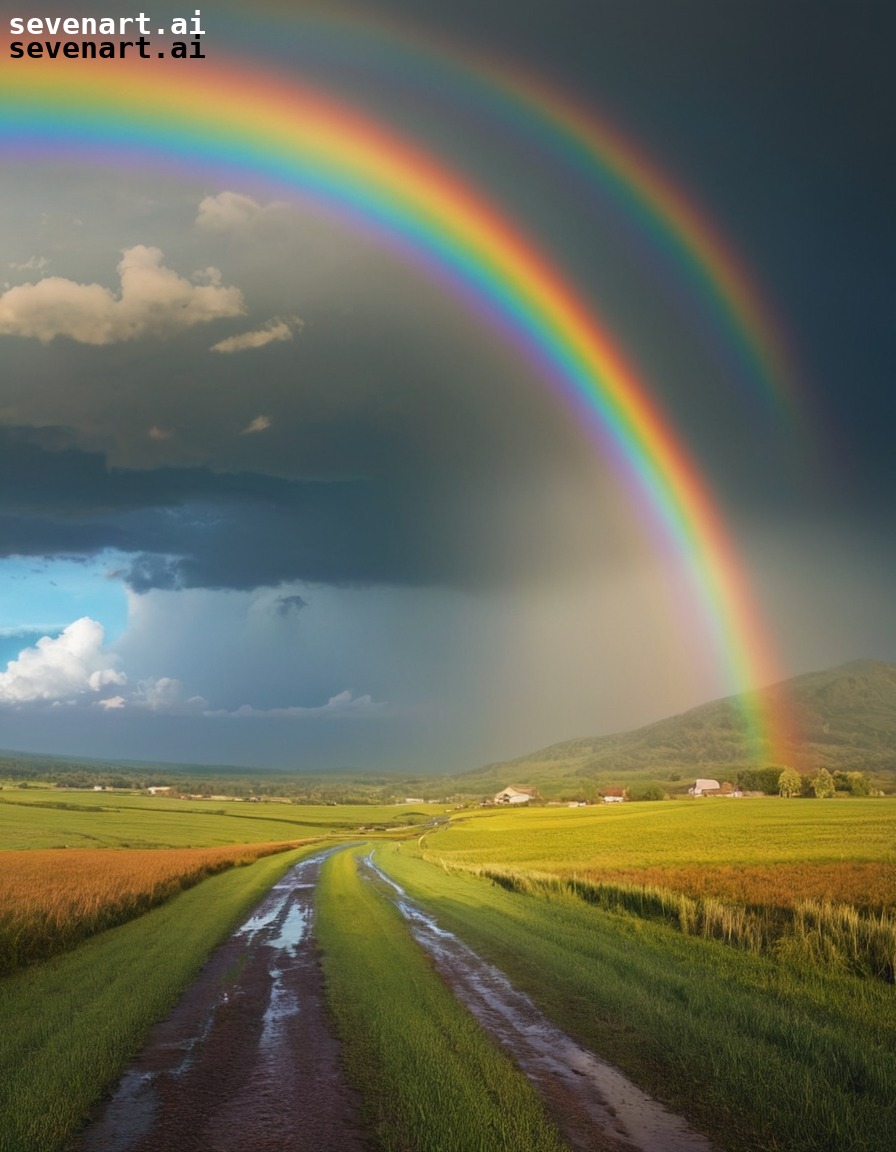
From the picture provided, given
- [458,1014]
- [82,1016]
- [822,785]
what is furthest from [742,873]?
[822,785]

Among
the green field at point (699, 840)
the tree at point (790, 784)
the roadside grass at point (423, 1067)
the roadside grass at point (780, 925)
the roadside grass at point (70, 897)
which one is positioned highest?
the roadside grass at point (423, 1067)

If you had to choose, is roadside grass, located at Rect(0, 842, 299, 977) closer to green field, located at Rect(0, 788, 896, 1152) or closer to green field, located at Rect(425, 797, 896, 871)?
green field, located at Rect(0, 788, 896, 1152)

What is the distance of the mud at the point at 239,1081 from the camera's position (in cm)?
710

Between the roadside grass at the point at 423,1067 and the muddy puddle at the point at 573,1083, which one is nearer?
the roadside grass at the point at 423,1067

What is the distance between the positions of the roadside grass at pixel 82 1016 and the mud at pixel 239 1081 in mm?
352

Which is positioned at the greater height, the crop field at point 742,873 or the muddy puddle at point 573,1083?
the muddy puddle at point 573,1083

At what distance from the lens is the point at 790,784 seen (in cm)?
14138

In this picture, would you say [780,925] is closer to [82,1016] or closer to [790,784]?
[82,1016]

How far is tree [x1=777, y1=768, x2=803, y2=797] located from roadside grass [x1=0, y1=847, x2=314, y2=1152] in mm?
143016

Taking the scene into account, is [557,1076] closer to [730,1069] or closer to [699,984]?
[730,1069]

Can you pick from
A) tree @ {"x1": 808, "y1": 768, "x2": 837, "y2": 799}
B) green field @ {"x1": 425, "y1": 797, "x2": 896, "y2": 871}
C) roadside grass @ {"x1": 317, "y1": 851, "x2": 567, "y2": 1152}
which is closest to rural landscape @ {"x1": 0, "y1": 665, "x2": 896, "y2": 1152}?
A: roadside grass @ {"x1": 317, "y1": 851, "x2": 567, "y2": 1152}

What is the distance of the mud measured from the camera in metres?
7.10

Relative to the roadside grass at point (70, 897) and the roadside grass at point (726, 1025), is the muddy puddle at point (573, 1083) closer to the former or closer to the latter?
the roadside grass at point (726, 1025)

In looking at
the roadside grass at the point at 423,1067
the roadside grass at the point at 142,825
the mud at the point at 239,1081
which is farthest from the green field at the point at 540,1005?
the roadside grass at the point at 142,825
